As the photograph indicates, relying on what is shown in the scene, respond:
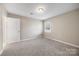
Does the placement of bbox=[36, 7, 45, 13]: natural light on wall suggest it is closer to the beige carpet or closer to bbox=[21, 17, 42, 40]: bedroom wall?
bbox=[21, 17, 42, 40]: bedroom wall

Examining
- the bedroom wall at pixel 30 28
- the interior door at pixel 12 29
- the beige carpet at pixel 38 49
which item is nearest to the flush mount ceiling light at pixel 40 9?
the bedroom wall at pixel 30 28

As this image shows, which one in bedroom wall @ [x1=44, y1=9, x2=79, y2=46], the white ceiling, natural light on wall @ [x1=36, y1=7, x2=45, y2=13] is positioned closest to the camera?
the white ceiling

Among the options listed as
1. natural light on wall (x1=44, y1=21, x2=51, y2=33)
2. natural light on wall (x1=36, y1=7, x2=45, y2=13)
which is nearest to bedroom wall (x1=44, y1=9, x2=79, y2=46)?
natural light on wall (x1=44, y1=21, x2=51, y2=33)

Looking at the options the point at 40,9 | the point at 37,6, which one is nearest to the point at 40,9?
the point at 40,9

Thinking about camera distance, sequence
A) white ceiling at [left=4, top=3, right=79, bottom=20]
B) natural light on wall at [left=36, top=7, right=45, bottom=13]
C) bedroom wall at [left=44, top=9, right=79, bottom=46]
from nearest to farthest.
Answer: white ceiling at [left=4, top=3, right=79, bottom=20]
natural light on wall at [left=36, top=7, right=45, bottom=13]
bedroom wall at [left=44, top=9, right=79, bottom=46]

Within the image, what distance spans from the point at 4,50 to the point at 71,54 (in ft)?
5.90

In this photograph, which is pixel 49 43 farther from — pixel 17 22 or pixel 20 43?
pixel 17 22

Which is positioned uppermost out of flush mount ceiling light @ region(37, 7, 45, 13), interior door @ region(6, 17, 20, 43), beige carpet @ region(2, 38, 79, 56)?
flush mount ceiling light @ region(37, 7, 45, 13)

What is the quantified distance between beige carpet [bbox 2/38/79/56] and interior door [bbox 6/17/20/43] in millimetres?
170

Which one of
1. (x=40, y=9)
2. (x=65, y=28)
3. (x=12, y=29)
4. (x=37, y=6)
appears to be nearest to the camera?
(x=37, y=6)

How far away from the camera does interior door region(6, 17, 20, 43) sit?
8.41 ft

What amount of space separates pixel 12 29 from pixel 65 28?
1.56 metres

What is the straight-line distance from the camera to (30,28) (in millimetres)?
2850

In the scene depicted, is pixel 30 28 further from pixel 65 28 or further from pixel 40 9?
pixel 65 28
